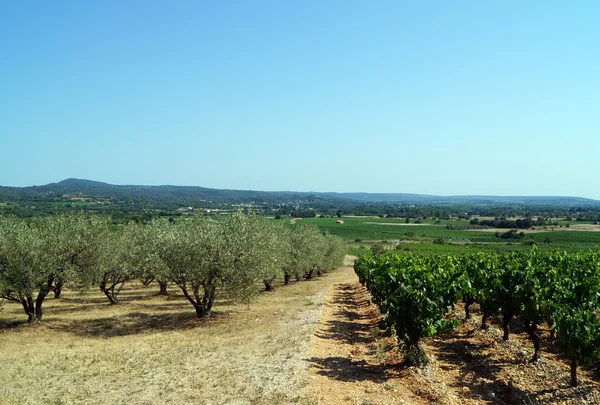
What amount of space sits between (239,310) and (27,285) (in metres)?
14.6

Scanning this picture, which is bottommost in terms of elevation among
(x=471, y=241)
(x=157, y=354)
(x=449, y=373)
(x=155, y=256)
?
(x=471, y=241)

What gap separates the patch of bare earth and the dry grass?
122 cm

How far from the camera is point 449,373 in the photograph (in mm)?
15141

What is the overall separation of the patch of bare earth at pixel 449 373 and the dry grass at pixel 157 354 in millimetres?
1221

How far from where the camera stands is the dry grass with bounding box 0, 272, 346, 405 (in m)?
13.9

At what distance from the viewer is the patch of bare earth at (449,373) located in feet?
41.9

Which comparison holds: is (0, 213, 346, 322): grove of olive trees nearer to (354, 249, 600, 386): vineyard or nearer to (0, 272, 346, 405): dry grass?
(0, 272, 346, 405): dry grass

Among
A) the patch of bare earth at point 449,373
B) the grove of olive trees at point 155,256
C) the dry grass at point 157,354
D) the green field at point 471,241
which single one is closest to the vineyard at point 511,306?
the patch of bare earth at point 449,373

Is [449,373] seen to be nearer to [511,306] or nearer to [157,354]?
[511,306]

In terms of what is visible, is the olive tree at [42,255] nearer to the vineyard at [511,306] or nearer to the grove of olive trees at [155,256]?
the grove of olive trees at [155,256]

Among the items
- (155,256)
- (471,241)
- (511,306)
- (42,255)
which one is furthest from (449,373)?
(471,241)

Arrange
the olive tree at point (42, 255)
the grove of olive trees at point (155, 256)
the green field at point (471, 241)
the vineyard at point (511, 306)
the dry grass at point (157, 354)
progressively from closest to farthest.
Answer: the vineyard at point (511, 306) < the dry grass at point (157, 354) < the olive tree at point (42, 255) < the grove of olive trees at point (155, 256) < the green field at point (471, 241)

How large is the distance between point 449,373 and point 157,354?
13399 millimetres

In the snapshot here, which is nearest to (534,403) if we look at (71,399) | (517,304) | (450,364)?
(450,364)
